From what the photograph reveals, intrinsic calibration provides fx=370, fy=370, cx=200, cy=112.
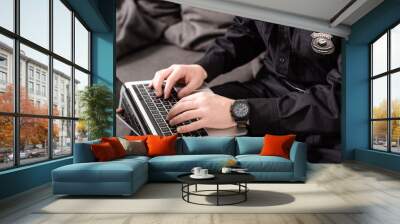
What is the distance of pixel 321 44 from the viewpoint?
8203 mm

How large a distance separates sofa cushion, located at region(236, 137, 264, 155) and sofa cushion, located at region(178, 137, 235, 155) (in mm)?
130

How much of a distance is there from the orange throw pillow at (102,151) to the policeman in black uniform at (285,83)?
Result: 111 inches

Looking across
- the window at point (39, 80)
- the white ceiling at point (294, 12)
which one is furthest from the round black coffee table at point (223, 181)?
the white ceiling at point (294, 12)

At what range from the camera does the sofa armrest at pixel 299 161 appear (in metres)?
5.69

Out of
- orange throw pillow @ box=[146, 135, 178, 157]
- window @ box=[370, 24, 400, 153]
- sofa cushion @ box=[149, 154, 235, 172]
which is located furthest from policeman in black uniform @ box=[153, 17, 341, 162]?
sofa cushion @ box=[149, 154, 235, 172]

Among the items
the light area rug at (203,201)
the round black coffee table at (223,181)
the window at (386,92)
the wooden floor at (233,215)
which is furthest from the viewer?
the window at (386,92)

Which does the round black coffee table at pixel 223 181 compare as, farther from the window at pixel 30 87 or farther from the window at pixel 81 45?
the window at pixel 81 45

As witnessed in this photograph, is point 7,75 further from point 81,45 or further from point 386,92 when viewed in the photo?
point 386,92

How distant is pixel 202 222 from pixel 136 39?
5437 millimetres

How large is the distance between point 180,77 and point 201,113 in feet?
3.02

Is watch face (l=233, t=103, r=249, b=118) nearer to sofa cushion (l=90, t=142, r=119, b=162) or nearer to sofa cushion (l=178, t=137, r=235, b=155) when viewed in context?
sofa cushion (l=178, t=137, r=235, b=155)

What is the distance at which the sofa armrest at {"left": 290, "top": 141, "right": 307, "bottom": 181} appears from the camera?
5.69 metres

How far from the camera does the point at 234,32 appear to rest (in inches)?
317

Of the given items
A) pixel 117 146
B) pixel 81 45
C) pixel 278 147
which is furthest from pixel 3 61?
pixel 278 147
